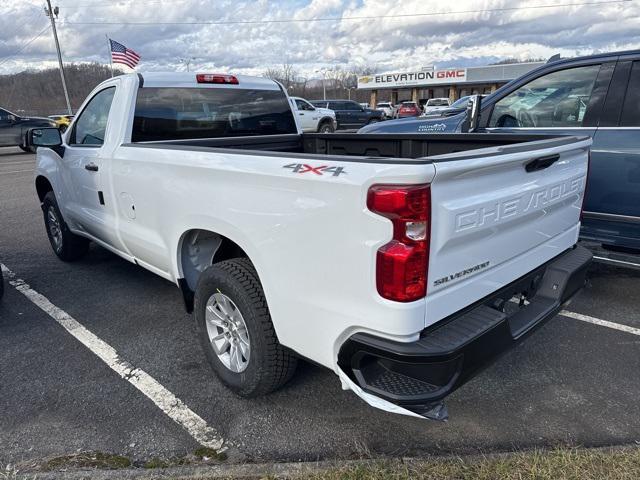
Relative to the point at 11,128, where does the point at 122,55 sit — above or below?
above

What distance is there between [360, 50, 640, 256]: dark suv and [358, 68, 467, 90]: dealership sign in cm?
4856

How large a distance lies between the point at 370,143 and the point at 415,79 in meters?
51.4

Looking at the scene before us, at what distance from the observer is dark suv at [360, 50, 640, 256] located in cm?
393

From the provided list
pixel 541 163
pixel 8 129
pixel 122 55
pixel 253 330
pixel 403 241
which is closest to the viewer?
pixel 403 241

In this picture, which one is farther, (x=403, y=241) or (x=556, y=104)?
(x=556, y=104)

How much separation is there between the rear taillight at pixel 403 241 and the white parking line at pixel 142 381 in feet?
4.48

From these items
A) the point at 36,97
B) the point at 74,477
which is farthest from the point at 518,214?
the point at 36,97

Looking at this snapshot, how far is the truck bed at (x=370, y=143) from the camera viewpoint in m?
3.46

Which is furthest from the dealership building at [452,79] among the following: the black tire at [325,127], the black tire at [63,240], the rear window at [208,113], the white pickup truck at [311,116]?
the black tire at [63,240]

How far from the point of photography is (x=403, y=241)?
1893 millimetres

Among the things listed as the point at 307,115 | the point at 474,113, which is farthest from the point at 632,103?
the point at 307,115

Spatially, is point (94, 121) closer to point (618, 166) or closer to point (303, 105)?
point (618, 166)

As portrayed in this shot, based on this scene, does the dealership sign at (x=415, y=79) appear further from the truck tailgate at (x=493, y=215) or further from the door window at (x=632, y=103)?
the truck tailgate at (x=493, y=215)

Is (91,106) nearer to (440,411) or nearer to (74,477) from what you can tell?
(74,477)
